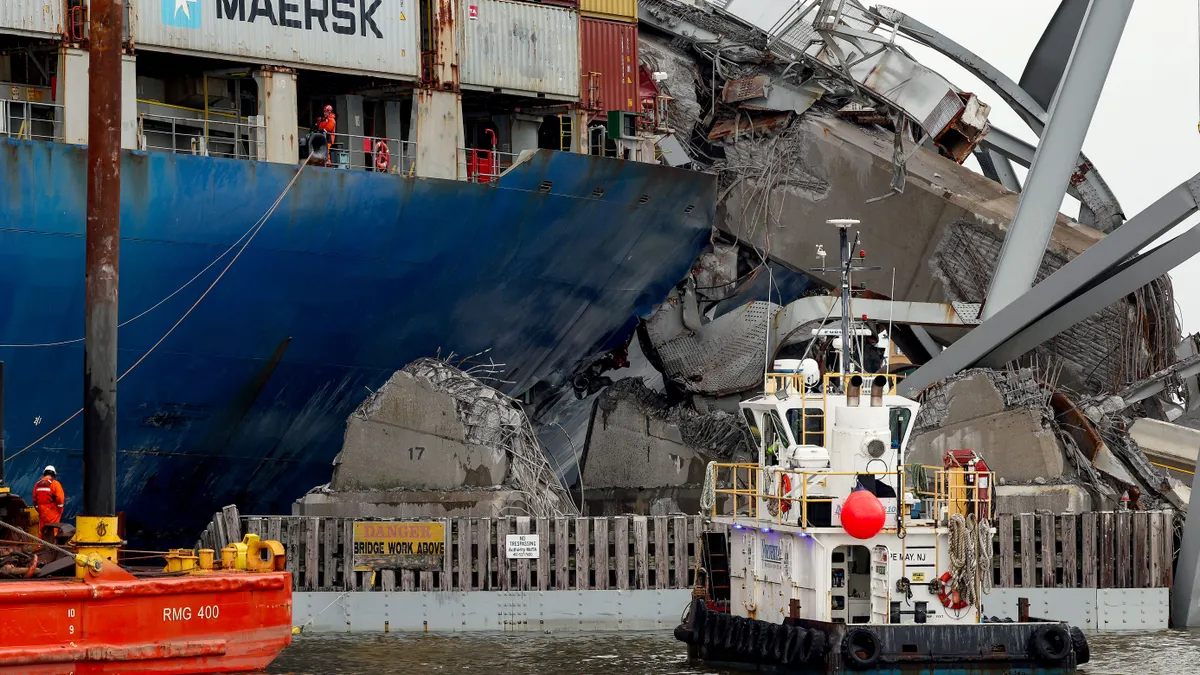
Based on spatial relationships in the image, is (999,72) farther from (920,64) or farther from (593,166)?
(593,166)

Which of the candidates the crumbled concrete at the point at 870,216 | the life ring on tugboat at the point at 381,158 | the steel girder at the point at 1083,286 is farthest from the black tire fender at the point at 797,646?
the crumbled concrete at the point at 870,216

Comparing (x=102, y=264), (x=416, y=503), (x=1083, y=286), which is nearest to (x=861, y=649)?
(x=102, y=264)

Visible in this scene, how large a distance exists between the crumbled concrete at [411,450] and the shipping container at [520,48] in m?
8.52

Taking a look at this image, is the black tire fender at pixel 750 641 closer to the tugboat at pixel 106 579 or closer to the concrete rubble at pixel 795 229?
the tugboat at pixel 106 579

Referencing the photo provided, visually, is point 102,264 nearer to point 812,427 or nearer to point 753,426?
point 753,426

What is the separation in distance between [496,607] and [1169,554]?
1057 centimetres

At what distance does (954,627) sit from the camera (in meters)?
19.8

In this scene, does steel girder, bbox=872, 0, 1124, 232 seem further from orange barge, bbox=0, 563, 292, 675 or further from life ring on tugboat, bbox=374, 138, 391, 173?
orange barge, bbox=0, 563, 292, 675

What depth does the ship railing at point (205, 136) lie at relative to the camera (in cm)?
3114

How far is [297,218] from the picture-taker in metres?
31.0

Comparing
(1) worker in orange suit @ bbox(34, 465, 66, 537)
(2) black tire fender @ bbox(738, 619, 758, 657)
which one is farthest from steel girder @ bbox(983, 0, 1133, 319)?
(1) worker in orange suit @ bbox(34, 465, 66, 537)

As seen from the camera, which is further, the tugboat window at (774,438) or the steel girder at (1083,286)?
the steel girder at (1083,286)

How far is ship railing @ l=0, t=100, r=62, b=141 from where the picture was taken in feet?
96.8

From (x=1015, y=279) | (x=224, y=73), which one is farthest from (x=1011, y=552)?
(x=224, y=73)
